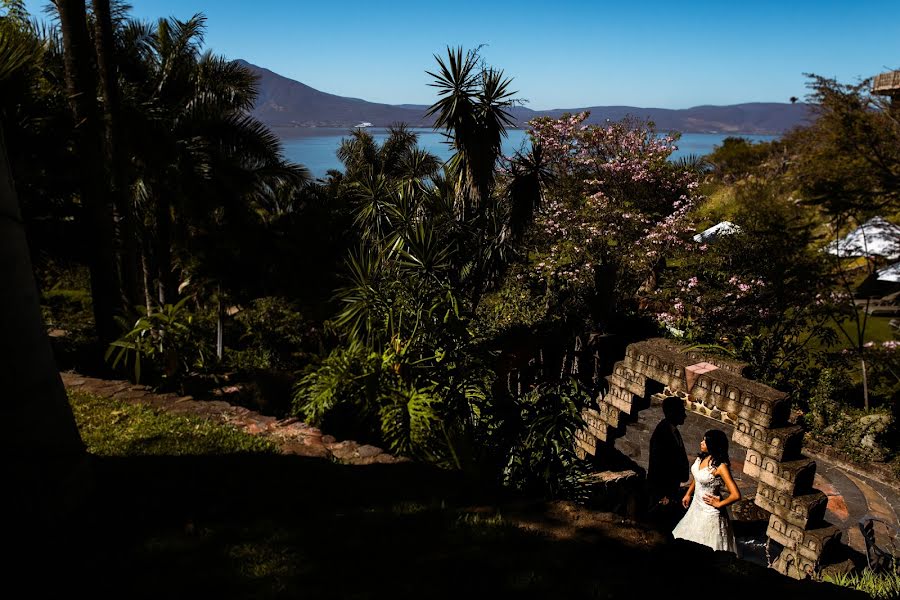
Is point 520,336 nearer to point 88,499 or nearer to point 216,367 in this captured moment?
point 216,367

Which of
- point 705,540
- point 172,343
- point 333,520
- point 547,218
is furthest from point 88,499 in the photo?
point 547,218

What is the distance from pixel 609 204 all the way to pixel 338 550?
1446 centimetres

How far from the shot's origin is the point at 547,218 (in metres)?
16.4

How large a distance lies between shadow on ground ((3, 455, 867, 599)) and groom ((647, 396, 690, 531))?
2.05m

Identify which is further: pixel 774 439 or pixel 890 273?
pixel 890 273

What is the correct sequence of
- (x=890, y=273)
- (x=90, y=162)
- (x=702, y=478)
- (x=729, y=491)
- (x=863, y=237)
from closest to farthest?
(x=729, y=491) < (x=702, y=478) < (x=90, y=162) < (x=863, y=237) < (x=890, y=273)

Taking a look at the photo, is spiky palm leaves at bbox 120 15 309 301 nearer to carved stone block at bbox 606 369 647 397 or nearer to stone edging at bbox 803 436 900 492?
carved stone block at bbox 606 369 647 397

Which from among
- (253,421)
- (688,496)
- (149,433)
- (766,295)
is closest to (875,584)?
(688,496)

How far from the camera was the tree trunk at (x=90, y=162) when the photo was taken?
8125mm

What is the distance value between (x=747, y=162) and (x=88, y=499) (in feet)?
139

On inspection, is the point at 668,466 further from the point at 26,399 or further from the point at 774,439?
the point at 26,399

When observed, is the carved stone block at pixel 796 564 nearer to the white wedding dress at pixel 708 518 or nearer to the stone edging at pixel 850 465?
the white wedding dress at pixel 708 518

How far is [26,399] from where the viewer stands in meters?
2.97

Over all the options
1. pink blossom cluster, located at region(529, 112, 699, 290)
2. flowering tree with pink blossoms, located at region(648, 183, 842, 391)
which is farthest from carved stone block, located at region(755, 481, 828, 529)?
pink blossom cluster, located at region(529, 112, 699, 290)
